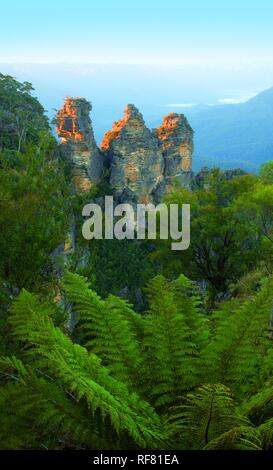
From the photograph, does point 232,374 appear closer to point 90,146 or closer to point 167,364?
point 167,364

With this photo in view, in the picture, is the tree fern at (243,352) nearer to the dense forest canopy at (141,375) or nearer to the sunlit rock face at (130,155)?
the dense forest canopy at (141,375)

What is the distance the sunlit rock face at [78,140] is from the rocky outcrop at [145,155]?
3.76 meters

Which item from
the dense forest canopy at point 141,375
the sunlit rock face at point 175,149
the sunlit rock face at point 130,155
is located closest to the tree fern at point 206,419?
the dense forest canopy at point 141,375

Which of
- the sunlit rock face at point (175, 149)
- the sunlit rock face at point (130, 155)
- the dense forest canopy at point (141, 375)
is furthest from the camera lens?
the sunlit rock face at point (175, 149)

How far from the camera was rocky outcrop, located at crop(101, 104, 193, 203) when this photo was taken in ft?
188

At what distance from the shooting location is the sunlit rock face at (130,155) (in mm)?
57188

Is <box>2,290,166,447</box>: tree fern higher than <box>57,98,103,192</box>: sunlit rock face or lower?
lower

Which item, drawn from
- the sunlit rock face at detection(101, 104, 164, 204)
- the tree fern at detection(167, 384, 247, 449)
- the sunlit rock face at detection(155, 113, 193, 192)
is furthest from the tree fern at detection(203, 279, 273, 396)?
the sunlit rock face at detection(155, 113, 193, 192)

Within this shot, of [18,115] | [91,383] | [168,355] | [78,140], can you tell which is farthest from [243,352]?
[78,140]

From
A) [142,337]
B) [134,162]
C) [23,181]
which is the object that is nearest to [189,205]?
[23,181]

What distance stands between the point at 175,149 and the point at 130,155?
25.4 feet

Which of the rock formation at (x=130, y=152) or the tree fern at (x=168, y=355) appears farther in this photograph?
the rock formation at (x=130, y=152)

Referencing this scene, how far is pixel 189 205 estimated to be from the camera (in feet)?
71.9

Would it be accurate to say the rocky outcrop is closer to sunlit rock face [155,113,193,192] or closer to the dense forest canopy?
sunlit rock face [155,113,193,192]
